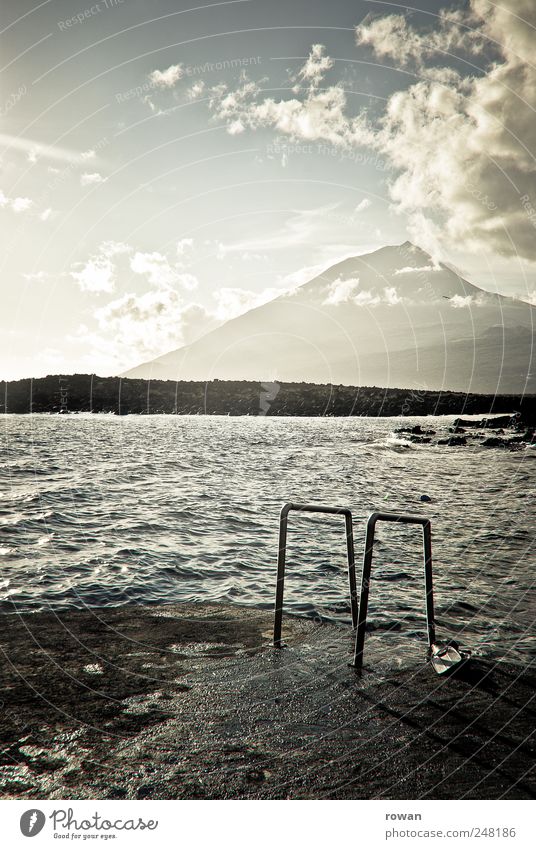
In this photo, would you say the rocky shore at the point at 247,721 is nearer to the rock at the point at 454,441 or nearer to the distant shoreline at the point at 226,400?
the rock at the point at 454,441

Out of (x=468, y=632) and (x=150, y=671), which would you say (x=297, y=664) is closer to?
(x=150, y=671)

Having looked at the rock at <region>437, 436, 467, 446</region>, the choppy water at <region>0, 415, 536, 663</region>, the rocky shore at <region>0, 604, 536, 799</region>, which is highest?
the rock at <region>437, 436, 467, 446</region>

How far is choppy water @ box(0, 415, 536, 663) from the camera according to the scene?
9.98 meters

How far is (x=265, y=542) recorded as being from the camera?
52.0ft

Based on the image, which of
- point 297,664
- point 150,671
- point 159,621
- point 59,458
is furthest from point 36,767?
point 59,458

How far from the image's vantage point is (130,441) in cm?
6419

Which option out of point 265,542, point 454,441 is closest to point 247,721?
point 265,542

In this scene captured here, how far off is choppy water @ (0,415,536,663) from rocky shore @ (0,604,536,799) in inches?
69.6

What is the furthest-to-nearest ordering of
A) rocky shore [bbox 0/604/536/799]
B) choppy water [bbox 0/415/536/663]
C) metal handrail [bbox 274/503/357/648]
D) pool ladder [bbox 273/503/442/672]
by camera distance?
1. choppy water [bbox 0/415/536/663]
2. metal handrail [bbox 274/503/357/648]
3. pool ladder [bbox 273/503/442/672]
4. rocky shore [bbox 0/604/536/799]

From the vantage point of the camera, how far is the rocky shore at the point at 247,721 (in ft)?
14.3

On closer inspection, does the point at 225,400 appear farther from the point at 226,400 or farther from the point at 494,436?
the point at 494,436

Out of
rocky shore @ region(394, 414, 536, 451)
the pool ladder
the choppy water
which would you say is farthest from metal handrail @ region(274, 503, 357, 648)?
rocky shore @ region(394, 414, 536, 451)

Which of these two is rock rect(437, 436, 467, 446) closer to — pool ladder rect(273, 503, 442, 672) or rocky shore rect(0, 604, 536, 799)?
pool ladder rect(273, 503, 442, 672)

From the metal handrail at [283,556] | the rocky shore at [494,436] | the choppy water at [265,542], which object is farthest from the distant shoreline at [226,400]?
the metal handrail at [283,556]
